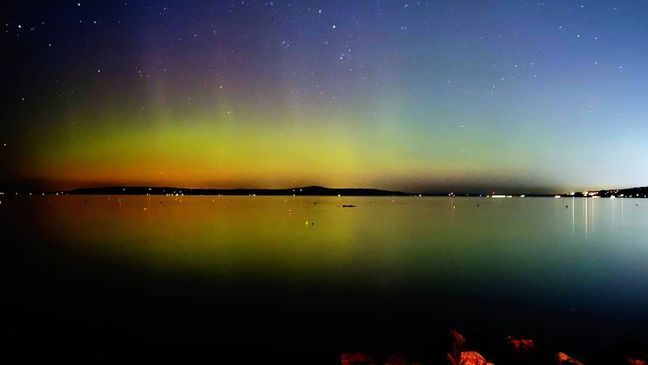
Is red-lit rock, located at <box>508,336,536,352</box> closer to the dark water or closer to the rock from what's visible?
the dark water

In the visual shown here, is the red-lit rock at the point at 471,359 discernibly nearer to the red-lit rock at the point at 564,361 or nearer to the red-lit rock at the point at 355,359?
the red-lit rock at the point at 564,361

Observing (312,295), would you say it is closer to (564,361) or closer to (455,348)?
(455,348)

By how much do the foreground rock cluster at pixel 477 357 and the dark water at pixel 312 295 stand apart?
52 cm

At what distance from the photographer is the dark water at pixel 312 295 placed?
14.8 metres

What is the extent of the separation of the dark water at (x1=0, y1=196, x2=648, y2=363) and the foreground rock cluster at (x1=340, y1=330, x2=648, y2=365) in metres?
0.52

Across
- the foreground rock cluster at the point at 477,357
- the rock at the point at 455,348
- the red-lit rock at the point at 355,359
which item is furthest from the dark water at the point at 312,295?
the red-lit rock at the point at 355,359

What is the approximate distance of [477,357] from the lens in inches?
401

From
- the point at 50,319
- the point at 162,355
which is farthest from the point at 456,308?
the point at 50,319

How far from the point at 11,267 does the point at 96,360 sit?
60.0ft

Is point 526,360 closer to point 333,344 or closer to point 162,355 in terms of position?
point 333,344

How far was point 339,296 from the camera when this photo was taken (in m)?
20.9

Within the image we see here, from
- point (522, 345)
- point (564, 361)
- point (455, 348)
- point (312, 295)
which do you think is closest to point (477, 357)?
point (455, 348)

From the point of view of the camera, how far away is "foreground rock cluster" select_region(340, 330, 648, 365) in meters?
10.1

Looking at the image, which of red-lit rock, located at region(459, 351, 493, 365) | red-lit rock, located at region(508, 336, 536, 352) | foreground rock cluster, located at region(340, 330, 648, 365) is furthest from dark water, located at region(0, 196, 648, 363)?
red-lit rock, located at region(459, 351, 493, 365)
